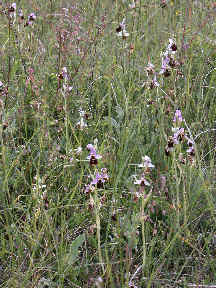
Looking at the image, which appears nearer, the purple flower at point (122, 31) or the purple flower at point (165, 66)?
the purple flower at point (165, 66)

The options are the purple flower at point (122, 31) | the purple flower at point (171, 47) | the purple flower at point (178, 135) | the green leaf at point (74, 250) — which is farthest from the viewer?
the purple flower at point (122, 31)

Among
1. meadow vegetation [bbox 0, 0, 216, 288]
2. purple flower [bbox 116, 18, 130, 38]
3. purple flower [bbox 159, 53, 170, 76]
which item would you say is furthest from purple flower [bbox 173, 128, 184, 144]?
purple flower [bbox 116, 18, 130, 38]

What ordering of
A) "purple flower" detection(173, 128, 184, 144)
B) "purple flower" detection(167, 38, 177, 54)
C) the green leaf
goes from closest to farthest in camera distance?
the green leaf < "purple flower" detection(173, 128, 184, 144) < "purple flower" detection(167, 38, 177, 54)

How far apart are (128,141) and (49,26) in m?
1.85

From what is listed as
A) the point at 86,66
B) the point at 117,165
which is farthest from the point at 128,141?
the point at 86,66

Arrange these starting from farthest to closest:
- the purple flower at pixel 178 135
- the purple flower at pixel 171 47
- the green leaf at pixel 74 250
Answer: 1. the purple flower at pixel 171 47
2. the purple flower at pixel 178 135
3. the green leaf at pixel 74 250

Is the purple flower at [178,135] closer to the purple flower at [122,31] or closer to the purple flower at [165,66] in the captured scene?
the purple flower at [165,66]

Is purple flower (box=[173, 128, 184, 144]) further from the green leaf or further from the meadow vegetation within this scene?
the green leaf

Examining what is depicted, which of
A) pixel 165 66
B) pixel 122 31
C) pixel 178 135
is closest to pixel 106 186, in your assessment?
pixel 178 135

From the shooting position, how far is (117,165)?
5.99 feet

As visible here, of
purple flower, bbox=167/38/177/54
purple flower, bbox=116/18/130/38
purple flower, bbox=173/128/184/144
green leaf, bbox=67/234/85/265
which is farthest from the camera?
purple flower, bbox=116/18/130/38

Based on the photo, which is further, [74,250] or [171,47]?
[171,47]

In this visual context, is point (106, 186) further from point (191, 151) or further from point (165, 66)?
point (165, 66)

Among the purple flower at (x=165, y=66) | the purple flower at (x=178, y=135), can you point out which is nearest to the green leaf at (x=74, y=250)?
the purple flower at (x=178, y=135)
